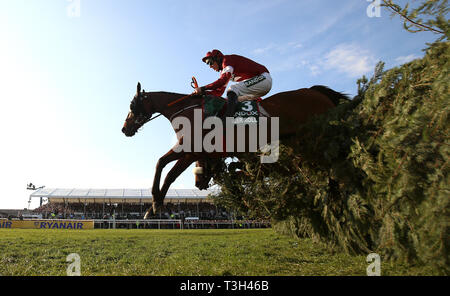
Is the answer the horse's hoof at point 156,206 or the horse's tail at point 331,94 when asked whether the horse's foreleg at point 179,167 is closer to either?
the horse's hoof at point 156,206

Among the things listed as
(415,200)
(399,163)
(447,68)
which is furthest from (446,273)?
(447,68)

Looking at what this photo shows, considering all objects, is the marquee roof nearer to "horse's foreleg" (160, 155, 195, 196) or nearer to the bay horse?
the bay horse

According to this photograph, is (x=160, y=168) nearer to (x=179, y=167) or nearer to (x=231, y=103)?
(x=179, y=167)

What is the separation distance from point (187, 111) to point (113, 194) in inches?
1208

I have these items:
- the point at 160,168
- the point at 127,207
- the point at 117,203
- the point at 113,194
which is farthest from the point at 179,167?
the point at 127,207

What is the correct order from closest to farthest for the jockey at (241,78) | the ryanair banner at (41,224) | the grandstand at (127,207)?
1. the jockey at (241,78)
2. the ryanair banner at (41,224)
3. the grandstand at (127,207)

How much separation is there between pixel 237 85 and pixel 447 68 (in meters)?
3.07

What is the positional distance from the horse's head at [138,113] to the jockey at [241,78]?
3.30 feet

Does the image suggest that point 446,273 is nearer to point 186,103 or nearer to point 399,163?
point 399,163

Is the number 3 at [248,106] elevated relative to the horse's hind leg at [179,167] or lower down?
elevated

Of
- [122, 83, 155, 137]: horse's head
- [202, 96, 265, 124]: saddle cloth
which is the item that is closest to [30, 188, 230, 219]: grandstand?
[122, 83, 155, 137]: horse's head

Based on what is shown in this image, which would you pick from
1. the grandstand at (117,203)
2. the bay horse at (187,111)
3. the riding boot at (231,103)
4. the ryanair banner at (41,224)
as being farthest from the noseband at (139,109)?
the grandstand at (117,203)

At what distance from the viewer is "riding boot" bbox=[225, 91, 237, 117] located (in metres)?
4.88

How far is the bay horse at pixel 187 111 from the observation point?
471 cm
